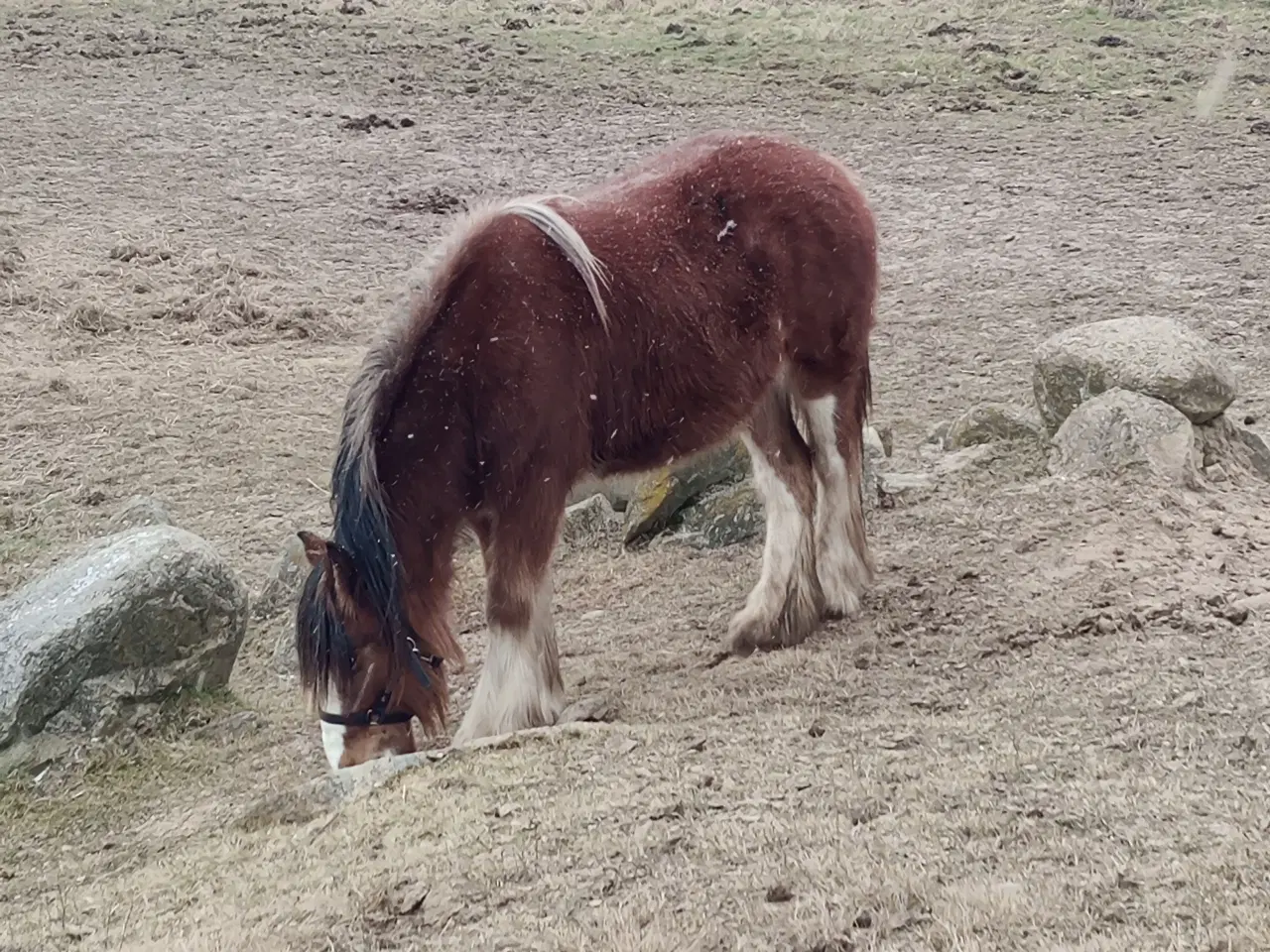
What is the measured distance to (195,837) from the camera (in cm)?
352

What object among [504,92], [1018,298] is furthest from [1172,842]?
[504,92]

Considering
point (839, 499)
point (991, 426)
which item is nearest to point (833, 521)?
point (839, 499)

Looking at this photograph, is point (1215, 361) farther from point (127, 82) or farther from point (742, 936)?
point (127, 82)

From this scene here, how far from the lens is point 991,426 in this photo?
5.74 m

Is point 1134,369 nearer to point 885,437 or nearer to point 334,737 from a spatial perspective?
point 885,437

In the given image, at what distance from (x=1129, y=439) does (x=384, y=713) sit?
3036 millimetres

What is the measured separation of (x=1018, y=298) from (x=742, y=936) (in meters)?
6.61

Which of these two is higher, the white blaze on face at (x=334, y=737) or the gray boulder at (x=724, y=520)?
the white blaze on face at (x=334, y=737)

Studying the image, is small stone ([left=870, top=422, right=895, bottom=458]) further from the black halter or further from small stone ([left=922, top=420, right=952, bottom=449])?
the black halter

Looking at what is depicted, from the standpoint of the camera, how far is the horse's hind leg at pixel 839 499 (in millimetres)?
4637

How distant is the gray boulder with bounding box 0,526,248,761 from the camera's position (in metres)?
4.24

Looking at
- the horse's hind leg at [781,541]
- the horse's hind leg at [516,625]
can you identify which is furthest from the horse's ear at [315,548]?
the horse's hind leg at [781,541]

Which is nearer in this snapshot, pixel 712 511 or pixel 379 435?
pixel 379 435

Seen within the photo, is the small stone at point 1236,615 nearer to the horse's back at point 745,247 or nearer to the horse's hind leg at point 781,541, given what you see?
the horse's hind leg at point 781,541
